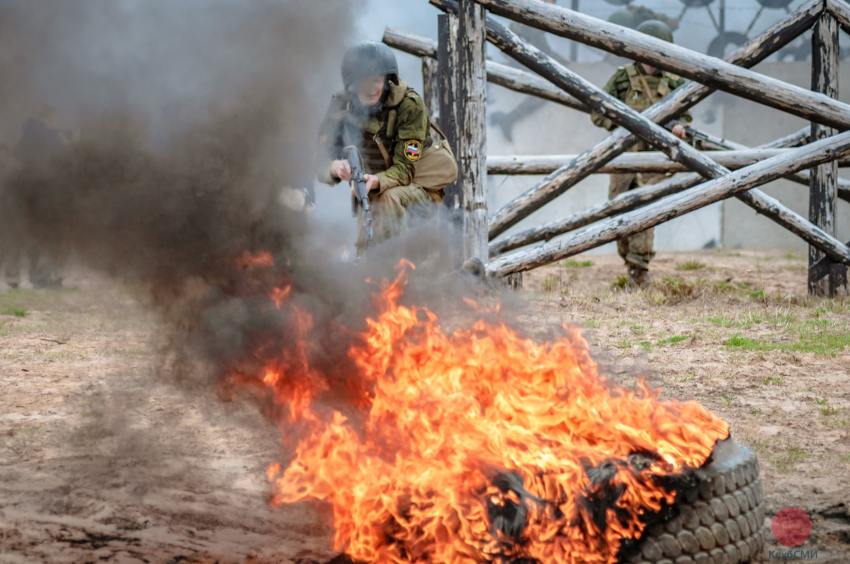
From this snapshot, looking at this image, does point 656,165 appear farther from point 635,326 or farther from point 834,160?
point 635,326

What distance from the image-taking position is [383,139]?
6.67 meters

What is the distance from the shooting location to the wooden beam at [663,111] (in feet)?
31.0

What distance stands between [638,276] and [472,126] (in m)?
3.45

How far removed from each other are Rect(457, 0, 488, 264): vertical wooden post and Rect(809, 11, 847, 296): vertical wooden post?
3617 millimetres

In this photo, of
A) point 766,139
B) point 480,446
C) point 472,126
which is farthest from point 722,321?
point 766,139

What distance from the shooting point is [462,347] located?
4062 millimetres

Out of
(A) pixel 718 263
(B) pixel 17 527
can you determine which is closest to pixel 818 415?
(B) pixel 17 527

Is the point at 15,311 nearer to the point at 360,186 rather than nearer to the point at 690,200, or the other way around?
the point at 360,186

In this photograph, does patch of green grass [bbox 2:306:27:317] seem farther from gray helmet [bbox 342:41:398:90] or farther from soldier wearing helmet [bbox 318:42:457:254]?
gray helmet [bbox 342:41:398:90]

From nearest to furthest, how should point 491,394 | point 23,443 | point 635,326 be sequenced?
point 491,394 → point 23,443 → point 635,326

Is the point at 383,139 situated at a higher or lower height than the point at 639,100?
lower

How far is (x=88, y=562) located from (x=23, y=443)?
192cm

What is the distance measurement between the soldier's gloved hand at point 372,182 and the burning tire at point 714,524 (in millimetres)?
3403

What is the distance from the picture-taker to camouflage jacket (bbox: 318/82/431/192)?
6.46 metres
